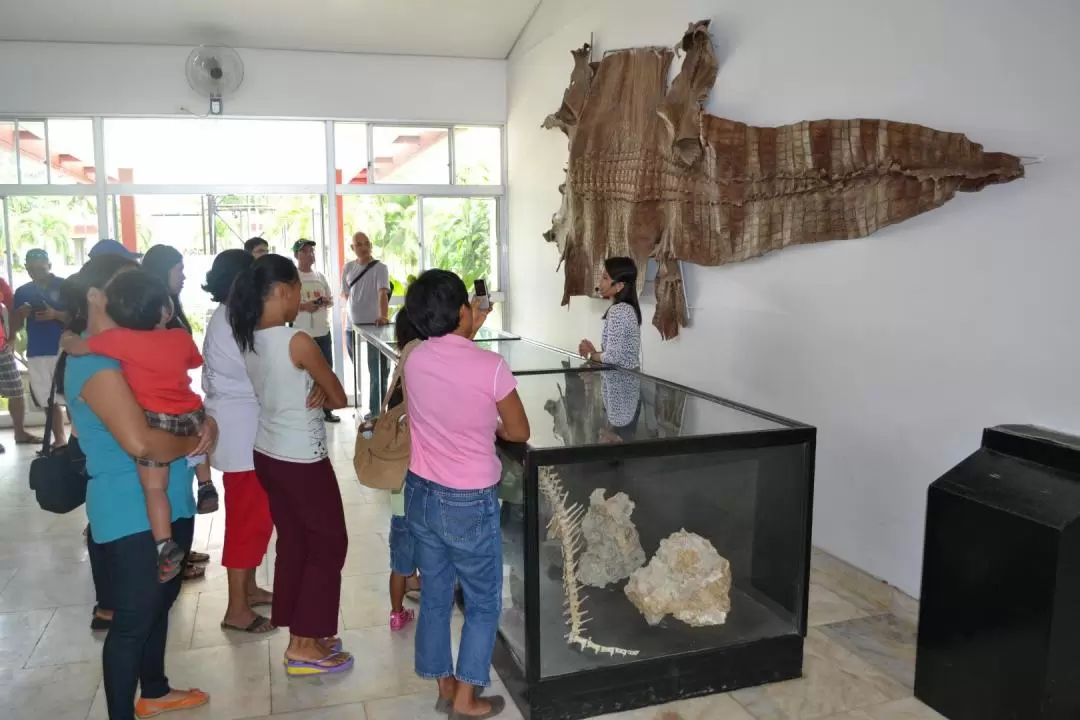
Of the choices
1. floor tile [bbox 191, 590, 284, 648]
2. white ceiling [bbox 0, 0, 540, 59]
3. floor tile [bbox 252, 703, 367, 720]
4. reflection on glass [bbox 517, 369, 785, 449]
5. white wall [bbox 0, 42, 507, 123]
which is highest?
white ceiling [bbox 0, 0, 540, 59]

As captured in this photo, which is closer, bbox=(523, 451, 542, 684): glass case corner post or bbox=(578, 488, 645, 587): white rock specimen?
bbox=(523, 451, 542, 684): glass case corner post

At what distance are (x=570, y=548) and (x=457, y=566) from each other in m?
0.48

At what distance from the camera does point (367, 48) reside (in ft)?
25.3

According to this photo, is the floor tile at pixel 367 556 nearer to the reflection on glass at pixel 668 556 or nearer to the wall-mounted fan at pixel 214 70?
the reflection on glass at pixel 668 556

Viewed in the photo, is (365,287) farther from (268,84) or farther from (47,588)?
(47,588)

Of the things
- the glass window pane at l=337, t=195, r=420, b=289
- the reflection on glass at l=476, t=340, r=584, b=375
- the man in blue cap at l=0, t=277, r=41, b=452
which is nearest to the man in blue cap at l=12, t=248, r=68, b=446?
the man in blue cap at l=0, t=277, r=41, b=452

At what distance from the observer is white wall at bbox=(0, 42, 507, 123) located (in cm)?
715

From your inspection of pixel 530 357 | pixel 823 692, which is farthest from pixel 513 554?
pixel 530 357

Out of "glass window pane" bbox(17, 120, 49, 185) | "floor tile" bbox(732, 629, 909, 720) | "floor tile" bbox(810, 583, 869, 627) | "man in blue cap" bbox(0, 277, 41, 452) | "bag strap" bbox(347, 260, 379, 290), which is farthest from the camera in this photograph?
"glass window pane" bbox(17, 120, 49, 185)

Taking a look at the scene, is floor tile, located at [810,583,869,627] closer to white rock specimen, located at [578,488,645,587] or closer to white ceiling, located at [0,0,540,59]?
white rock specimen, located at [578,488,645,587]

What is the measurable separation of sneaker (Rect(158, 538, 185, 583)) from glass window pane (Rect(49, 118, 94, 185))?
20.9 ft

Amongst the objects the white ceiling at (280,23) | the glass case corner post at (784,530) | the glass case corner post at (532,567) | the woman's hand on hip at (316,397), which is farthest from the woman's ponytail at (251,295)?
the white ceiling at (280,23)

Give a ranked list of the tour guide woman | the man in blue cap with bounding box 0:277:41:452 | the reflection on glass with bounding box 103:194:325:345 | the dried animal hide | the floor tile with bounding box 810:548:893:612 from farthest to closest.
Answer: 1. the reflection on glass with bounding box 103:194:325:345
2. the man in blue cap with bounding box 0:277:41:452
3. the tour guide woman
4. the floor tile with bounding box 810:548:893:612
5. the dried animal hide

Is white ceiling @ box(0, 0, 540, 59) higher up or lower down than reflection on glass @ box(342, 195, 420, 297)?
higher up
